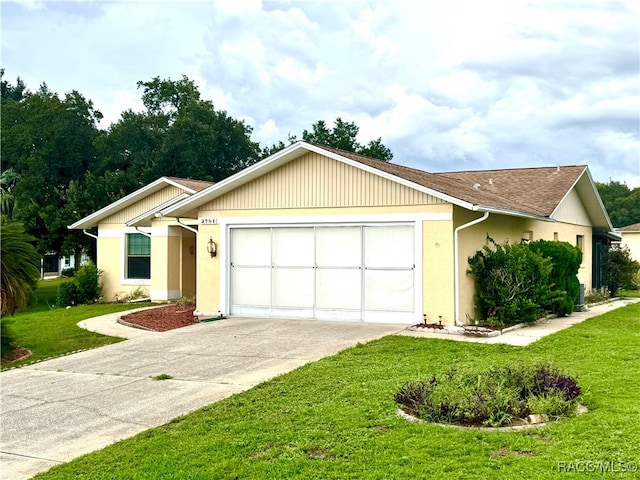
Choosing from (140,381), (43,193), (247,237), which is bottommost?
(140,381)

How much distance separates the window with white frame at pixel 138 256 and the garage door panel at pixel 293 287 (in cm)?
828

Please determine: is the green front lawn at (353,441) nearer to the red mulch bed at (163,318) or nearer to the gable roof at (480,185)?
the gable roof at (480,185)

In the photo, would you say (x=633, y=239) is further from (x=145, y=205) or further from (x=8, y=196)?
(x=8, y=196)

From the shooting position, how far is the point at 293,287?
14.9 m

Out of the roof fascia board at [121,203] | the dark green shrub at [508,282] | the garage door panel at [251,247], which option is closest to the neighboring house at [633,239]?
the dark green shrub at [508,282]

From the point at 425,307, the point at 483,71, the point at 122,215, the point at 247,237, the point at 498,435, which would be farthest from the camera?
the point at 122,215

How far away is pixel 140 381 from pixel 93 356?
2.61 metres

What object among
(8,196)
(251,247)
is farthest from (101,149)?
(251,247)

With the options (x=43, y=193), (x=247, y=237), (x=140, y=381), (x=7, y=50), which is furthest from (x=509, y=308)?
(x=43, y=193)

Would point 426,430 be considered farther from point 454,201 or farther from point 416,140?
point 416,140

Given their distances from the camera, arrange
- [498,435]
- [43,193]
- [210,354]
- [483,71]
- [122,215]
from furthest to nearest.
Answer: [43,193] < [122,215] < [483,71] < [210,354] < [498,435]

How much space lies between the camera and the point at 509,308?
13.4 meters

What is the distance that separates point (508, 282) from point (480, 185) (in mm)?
8015

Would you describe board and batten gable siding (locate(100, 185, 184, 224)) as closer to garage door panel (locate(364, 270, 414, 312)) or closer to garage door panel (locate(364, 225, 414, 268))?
garage door panel (locate(364, 225, 414, 268))
